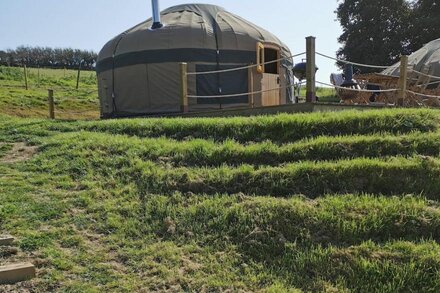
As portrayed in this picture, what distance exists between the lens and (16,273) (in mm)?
2656

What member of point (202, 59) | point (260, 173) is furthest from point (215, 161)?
point (202, 59)

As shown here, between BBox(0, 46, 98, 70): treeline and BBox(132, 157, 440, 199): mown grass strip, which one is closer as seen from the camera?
BBox(132, 157, 440, 199): mown grass strip

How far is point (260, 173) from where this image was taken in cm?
381

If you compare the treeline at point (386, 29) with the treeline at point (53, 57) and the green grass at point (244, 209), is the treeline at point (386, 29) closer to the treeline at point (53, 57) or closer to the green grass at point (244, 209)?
the green grass at point (244, 209)

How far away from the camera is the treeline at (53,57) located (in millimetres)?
34156

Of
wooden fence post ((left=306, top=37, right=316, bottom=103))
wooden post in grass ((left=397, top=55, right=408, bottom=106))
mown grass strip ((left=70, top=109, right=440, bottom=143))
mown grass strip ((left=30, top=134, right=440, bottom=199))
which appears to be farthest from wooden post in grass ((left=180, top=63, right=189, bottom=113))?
wooden post in grass ((left=397, top=55, right=408, bottom=106))

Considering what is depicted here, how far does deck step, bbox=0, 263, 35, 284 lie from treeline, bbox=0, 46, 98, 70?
111ft

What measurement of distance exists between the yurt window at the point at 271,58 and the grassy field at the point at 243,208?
5.66 m

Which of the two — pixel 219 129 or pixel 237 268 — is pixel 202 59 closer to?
pixel 219 129

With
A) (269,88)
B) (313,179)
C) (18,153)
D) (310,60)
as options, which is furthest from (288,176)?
(269,88)

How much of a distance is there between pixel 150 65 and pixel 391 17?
56.1 feet

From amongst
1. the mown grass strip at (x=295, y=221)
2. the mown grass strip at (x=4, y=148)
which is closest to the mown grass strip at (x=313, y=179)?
the mown grass strip at (x=295, y=221)

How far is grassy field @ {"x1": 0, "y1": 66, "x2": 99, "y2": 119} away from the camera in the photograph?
14.0 meters

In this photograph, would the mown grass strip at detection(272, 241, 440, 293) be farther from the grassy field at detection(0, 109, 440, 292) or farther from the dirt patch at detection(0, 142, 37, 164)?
the dirt patch at detection(0, 142, 37, 164)
